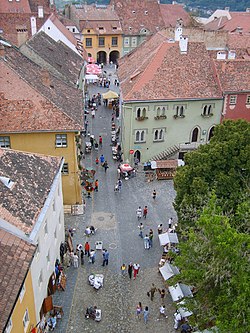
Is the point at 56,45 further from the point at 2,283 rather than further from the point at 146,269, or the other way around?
the point at 2,283

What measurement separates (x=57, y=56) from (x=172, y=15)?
51.8m

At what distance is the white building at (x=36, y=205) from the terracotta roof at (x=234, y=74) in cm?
2503

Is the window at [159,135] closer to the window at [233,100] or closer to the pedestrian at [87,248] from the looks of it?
the window at [233,100]

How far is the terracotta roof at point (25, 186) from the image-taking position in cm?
2281

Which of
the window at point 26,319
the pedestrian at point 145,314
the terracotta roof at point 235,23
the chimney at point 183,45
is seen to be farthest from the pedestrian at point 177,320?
the terracotta roof at point 235,23

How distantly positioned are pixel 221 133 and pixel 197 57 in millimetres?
20077

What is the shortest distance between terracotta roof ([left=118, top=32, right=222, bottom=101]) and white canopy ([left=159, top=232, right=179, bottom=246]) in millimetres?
17168

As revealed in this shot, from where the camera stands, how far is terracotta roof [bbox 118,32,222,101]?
45.8 metres

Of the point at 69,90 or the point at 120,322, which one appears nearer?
the point at 120,322

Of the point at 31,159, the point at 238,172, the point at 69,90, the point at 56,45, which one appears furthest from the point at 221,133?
the point at 56,45

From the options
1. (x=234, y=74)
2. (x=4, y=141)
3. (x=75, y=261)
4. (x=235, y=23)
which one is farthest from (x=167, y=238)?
(x=235, y=23)

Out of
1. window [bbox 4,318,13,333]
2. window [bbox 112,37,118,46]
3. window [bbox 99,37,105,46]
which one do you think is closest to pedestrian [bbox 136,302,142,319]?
window [bbox 4,318,13,333]

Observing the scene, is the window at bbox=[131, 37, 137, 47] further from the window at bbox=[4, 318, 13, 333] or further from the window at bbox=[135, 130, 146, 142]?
the window at bbox=[4, 318, 13, 333]

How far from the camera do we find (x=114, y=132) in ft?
178
